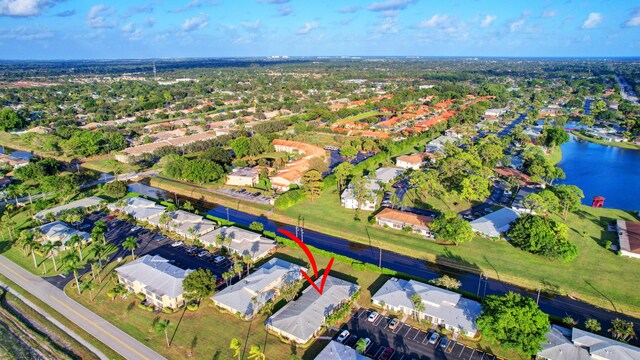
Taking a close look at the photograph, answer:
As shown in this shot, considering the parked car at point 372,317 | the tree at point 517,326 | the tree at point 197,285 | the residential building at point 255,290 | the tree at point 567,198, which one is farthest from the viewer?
the tree at point 567,198

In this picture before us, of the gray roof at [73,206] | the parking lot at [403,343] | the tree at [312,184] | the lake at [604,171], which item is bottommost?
the parking lot at [403,343]

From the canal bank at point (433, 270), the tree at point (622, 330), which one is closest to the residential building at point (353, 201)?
the canal bank at point (433, 270)

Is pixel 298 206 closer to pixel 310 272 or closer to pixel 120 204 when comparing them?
pixel 310 272

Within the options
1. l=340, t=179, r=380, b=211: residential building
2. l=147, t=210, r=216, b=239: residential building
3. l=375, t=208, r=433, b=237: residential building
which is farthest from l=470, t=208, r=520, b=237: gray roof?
l=147, t=210, r=216, b=239: residential building

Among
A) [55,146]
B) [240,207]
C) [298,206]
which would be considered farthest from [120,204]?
[55,146]

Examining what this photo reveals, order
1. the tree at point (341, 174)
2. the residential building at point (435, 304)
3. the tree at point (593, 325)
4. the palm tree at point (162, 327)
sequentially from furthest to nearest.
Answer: the tree at point (341, 174) < the residential building at point (435, 304) < the tree at point (593, 325) < the palm tree at point (162, 327)

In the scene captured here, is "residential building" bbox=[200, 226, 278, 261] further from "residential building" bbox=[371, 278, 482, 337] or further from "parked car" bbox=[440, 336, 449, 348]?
"parked car" bbox=[440, 336, 449, 348]

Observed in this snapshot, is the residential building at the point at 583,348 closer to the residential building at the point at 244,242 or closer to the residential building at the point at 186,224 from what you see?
the residential building at the point at 244,242

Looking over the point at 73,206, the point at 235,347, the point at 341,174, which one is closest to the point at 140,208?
the point at 73,206
